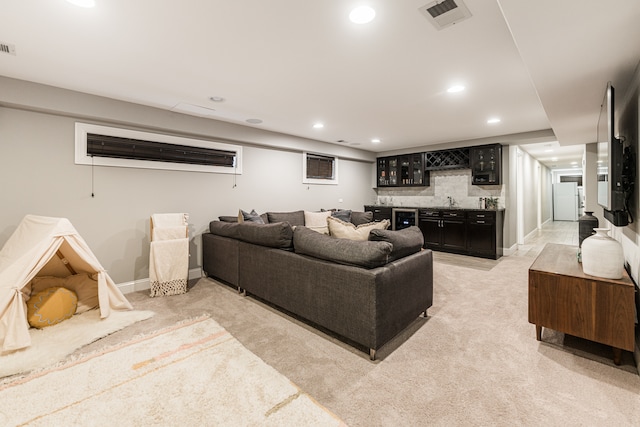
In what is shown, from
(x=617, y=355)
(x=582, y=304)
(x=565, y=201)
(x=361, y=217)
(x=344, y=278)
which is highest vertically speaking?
(x=565, y=201)

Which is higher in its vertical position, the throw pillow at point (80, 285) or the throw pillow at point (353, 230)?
the throw pillow at point (353, 230)

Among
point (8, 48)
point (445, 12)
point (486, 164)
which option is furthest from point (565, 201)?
point (8, 48)

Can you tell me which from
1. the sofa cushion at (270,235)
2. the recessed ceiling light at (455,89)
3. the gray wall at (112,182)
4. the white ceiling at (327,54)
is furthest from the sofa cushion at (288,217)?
the recessed ceiling light at (455,89)

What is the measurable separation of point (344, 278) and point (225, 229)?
221 centimetres

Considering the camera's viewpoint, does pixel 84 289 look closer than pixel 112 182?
Yes

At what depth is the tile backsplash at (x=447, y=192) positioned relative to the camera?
5992 mm

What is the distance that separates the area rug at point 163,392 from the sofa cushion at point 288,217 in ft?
9.23

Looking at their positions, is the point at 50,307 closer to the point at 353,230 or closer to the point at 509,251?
the point at 353,230

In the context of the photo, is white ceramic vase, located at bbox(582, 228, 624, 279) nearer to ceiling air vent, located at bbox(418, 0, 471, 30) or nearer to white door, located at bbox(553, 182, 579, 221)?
ceiling air vent, located at bbox(418, 0, 471, 30)

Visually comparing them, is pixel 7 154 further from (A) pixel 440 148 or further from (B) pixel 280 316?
(A) pixel 440 148

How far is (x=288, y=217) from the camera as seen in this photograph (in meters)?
5.08

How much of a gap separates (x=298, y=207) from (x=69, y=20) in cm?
434

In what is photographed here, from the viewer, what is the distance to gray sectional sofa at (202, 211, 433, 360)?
207 cm

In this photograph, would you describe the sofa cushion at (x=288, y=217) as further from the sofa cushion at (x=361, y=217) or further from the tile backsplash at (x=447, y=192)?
the tile backsplash at (x=447, y=192)
